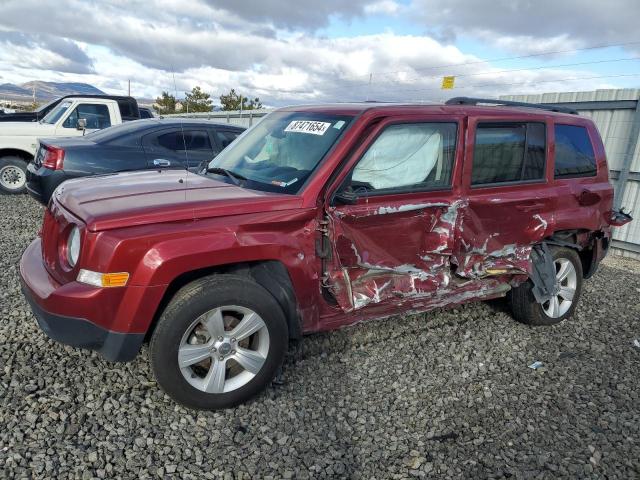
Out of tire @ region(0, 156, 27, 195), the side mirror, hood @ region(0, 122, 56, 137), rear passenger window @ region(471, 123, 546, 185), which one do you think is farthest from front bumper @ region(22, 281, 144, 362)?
hood @ region(0, 122, 56, 137)

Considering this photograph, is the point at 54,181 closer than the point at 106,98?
Yes

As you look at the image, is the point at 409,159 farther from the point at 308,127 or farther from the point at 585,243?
the point at 585,243

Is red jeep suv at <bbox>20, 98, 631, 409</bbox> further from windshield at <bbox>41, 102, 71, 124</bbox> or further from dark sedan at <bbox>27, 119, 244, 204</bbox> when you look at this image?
windshield at <bbox>41, 102, 71, 124</bbox>

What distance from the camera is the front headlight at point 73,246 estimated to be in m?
2.78

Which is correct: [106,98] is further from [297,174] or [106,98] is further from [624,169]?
[624,169]

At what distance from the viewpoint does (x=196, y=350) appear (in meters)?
2.86

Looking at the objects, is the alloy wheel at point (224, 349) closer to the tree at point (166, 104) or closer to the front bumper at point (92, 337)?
the front bumper at point (92, 337)

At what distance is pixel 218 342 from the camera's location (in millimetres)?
2906

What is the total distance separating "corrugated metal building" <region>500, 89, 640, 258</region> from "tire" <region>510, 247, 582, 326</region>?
3.97 m

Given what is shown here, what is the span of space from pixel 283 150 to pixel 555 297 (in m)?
2.91

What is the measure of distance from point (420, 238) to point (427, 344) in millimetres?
1057

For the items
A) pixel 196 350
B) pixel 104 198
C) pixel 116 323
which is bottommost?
pixel 196 350

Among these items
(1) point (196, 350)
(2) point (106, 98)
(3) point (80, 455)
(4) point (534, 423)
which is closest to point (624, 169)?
(4) point (534, 423)

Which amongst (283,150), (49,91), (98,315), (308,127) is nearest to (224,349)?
(98,315)
